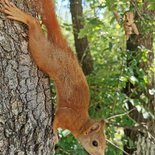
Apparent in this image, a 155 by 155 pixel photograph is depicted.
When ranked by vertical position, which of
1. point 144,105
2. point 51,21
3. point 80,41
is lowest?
point 144,105

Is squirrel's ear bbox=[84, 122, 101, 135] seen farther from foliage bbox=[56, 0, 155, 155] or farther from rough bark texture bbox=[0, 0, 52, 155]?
rough bark texture bbox=[0, 0, 52, 155]

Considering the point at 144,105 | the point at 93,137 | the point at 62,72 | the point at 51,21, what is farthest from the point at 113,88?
the point at 51,21

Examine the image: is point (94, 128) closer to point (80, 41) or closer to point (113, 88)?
point (113, 88)

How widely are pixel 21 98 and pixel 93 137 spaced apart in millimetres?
941

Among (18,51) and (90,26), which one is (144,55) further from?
(18,51)

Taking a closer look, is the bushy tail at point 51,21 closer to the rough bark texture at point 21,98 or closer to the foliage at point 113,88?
the rough bark texture at point 21,98

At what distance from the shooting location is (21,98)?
167 cm

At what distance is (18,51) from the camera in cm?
168

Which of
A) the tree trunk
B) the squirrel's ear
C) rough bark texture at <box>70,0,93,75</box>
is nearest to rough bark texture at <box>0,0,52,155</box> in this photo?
the squirrel's ear

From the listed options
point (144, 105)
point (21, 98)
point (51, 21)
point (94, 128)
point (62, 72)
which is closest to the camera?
point (21, 98)

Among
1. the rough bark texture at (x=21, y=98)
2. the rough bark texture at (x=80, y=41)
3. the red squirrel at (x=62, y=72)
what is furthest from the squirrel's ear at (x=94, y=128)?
the rough bark texture at (x=80, y=41)

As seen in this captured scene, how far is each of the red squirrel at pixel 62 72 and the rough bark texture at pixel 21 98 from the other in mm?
69

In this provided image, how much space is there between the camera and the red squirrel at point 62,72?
1.88 m

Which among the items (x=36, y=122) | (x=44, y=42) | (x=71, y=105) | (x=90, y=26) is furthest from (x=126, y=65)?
(x=36, y=122)
